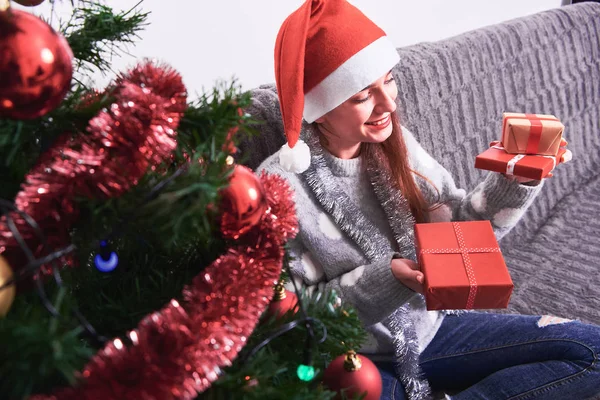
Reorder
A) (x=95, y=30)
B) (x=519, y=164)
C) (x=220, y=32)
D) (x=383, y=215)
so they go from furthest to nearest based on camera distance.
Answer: (x=220, y=32) < (x=383, y=215) < (x=519, y=164) < (x=95, y=30)

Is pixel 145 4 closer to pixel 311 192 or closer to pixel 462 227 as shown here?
pixel 311 192

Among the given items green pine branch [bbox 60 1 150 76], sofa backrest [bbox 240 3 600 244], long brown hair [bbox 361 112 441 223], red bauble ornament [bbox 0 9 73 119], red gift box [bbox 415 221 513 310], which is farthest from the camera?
sofa backrest [bbox 240 3 600 244]

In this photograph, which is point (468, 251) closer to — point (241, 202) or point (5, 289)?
point (241, 202)

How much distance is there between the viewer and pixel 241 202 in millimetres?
415

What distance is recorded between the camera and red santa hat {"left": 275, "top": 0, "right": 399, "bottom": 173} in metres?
0.78

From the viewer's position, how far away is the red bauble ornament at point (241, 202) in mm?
412

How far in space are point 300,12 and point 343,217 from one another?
352 mm

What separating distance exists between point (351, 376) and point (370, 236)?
43 centimetres

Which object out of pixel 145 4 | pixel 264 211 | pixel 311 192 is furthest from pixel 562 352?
pixel 145 4

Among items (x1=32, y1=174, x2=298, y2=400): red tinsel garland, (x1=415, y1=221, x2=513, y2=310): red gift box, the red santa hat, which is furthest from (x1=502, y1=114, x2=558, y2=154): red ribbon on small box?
(x1=32, y1=174, x2=298, y2=400): red tinsel garland

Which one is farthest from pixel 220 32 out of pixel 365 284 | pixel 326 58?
pixel 365 284

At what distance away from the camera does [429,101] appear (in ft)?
4.01

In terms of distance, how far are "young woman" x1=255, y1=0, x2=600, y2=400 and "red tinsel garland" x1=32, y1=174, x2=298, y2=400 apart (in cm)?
39

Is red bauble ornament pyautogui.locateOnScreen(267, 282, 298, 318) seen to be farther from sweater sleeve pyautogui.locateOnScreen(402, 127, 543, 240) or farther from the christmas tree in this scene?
sweater sleeve pyautogui.locateOnScreen(402, 127, 543, 240)
